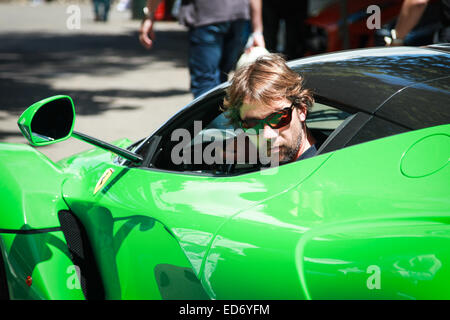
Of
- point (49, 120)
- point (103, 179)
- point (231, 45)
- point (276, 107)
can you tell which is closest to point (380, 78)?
point (276, 107)

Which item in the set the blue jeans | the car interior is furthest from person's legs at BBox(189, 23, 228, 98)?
the car interior

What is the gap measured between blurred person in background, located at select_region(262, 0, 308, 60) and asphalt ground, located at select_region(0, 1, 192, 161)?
156 centimetres

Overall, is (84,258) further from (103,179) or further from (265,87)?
(265,87)

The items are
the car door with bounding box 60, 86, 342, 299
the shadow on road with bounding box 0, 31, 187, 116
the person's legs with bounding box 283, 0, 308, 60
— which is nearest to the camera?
the car door with bounding box 60, 86, 342, 299

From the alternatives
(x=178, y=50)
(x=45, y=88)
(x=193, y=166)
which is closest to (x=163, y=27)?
(x=178, y=50)

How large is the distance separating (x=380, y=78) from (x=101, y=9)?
20065 mm

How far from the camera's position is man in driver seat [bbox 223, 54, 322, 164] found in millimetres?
2092

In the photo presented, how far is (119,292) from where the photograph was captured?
2102 millimetres

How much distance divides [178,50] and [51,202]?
38.8ft

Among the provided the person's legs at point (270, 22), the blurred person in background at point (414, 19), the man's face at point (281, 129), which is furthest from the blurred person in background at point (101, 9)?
the man's face at point (281, 129)

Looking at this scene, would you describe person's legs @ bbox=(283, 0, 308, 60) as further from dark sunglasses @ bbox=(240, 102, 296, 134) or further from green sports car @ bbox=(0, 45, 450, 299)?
dark sunglasses @ bbox=(240, 102, 296, 134)

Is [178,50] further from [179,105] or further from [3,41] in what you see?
[179,105]

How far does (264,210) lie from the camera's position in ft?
5.74

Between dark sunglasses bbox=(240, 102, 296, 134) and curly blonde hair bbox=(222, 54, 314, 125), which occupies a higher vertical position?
curly blonde hair bbox=(222, 54, 314, 125)
